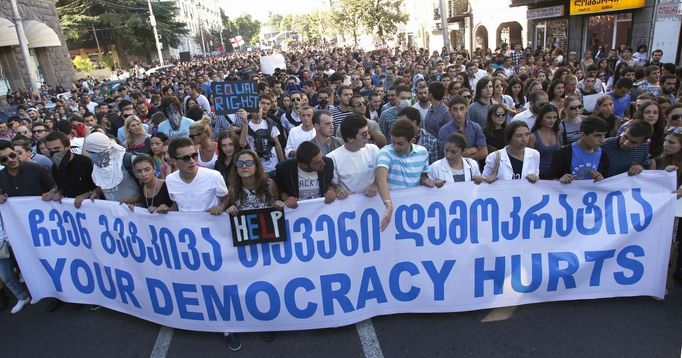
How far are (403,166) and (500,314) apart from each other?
1463 mm

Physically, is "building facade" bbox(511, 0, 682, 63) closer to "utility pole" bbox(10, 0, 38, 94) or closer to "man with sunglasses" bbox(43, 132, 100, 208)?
"man with sunglasses" bbox(43, 132, 100, 208)

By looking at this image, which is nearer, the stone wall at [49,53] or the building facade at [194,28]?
the stone wall at [49,53]

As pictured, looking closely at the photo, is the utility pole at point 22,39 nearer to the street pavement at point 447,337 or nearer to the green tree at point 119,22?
the street pavement at point 447,337

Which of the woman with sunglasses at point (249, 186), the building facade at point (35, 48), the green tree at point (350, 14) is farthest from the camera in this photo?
the green tree at point (350, 14)

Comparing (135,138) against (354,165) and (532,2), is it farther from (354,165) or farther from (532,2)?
(532,2)

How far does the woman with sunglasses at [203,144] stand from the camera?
15.8 ft

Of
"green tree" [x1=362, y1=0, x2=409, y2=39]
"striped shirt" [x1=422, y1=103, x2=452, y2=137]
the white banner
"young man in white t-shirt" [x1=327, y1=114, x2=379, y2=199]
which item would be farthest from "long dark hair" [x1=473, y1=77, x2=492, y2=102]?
"green tree" [x1=362, y1=0, x2=409, y2=39]

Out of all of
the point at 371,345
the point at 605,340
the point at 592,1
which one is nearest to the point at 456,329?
the point at 371,345

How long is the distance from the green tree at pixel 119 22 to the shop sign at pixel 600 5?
40.2m

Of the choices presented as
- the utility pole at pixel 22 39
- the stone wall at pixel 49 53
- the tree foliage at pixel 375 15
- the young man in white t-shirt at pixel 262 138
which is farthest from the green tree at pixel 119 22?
the young man in white t-shirt at pixel 262 138

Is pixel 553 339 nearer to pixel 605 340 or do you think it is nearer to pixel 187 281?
pixel 605 340

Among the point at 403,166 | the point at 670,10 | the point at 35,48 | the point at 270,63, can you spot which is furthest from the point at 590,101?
the point at 35,48

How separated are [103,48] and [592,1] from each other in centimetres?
4693

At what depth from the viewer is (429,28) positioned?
35.6 metres
